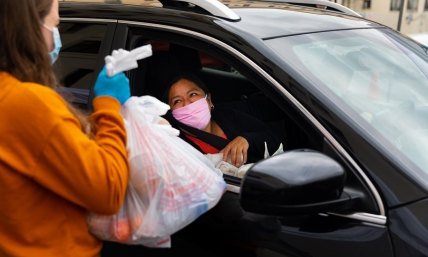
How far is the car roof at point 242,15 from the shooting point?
77.7 inches

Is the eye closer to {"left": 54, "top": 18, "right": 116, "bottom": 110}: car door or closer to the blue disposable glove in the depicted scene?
{"left": 54, "top": 18, "right": 116, "bottom": 110}: car door

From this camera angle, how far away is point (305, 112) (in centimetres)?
164

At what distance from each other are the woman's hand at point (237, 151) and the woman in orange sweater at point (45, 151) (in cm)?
84

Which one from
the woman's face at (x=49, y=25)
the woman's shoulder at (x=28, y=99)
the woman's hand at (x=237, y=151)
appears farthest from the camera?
the woman's hand at (x=237, y=151)

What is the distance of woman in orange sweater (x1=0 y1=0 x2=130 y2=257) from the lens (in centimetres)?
126

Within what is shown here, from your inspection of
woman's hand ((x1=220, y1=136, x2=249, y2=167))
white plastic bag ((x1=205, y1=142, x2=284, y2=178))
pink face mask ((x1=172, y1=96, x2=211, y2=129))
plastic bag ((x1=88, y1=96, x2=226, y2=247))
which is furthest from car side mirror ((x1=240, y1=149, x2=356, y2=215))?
pink face mask ((x1=172, y1=96, x2=211, y2=129))

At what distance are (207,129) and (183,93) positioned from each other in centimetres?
21

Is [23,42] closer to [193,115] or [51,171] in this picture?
[51,171]

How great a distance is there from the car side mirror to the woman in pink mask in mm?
735

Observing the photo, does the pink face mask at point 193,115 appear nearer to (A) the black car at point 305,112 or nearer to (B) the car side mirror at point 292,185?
(A) the black car at point 305,112

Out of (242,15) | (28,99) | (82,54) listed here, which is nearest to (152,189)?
(28,99)

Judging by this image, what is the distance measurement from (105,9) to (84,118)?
3.48 feet

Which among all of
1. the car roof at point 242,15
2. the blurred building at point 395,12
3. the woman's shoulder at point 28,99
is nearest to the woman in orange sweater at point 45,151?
the woman's shoulder at point 28,99

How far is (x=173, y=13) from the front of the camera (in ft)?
6.83
